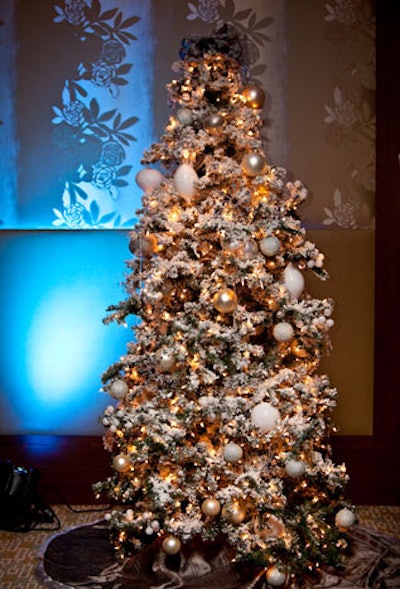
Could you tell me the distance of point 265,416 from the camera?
105 inches

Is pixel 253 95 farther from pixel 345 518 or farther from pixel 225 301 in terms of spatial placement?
pixel 345 518

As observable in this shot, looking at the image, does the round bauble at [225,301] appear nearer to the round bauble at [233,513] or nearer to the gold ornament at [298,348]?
the gold ornament at [298,348]

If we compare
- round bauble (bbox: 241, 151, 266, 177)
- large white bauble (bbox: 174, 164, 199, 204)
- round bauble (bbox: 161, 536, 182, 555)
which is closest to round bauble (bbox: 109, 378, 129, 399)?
round bauble (bbox: 161, 536, 182, 555)

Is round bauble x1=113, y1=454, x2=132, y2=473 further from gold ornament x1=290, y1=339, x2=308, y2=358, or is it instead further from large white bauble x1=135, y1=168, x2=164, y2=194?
large white bauble x1=135, y1=168, x2=164, y2=194

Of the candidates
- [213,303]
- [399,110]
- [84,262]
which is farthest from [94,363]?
[399,110]

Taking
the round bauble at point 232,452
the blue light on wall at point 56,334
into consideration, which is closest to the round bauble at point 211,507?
the round bauble at point 232,452

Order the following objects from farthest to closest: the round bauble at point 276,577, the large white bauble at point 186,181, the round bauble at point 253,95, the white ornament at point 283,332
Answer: the round bauble at point 253,95 < the large white bauble at point 186,181 < the white ornament at point 283,332 < the round bauble at point 276,577

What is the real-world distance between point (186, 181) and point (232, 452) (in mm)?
1138

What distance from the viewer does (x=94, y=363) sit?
12.4ft

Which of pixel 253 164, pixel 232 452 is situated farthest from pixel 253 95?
pixel 232 452

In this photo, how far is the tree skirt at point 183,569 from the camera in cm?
273

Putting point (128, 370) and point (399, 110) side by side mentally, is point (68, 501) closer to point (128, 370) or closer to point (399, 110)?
point (128, 370)

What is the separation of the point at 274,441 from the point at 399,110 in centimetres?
208

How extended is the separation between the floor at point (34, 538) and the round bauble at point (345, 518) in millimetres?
584
